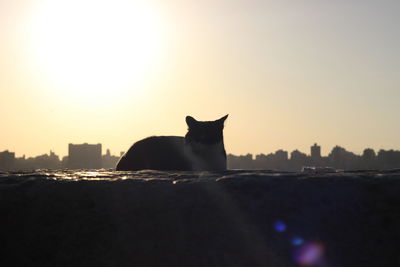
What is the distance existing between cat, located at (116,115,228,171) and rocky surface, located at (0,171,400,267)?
230 inches

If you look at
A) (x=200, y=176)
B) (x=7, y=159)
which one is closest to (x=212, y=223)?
(x=200, y=176)

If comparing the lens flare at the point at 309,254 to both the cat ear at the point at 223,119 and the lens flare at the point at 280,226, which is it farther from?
the cat ear at the point at 223,119

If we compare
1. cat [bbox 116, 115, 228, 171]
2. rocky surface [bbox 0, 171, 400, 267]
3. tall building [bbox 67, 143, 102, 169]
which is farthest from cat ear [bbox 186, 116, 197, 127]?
tall building [bbox 67, 143, 102, 169]

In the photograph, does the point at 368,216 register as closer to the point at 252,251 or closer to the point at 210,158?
the point at 252,251

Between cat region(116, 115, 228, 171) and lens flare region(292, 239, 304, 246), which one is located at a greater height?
cat region(116, 115, 228, 171)

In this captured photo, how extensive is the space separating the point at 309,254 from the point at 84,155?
131 metres

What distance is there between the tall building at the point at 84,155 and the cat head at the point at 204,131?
395 ft

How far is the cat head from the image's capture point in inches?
329

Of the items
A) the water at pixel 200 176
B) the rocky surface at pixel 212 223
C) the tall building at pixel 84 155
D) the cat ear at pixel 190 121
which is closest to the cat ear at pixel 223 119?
the cat ear at pixel 190 121

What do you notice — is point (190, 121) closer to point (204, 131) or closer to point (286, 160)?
point (204, 131)

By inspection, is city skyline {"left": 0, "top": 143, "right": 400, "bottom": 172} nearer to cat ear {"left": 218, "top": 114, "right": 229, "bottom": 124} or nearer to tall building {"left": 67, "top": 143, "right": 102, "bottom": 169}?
tall building {"left": 67, "top": 143, "right": 102, "bottom": 169}

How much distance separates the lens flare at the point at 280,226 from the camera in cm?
133

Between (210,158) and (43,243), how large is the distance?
274 inches

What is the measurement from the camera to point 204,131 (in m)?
8.48
